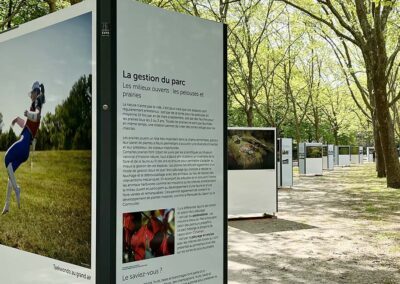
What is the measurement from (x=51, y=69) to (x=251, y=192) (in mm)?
10497

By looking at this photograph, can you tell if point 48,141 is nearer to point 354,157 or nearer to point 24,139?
point 24,139

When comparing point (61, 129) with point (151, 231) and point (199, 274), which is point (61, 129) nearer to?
point (151, 231)

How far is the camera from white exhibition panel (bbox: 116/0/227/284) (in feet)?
9.48

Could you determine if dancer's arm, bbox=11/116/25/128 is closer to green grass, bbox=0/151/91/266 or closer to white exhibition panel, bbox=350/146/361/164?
green grass, bbox=0/151/91/266

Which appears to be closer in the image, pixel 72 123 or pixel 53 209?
pixel 72 123

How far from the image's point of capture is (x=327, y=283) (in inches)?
264

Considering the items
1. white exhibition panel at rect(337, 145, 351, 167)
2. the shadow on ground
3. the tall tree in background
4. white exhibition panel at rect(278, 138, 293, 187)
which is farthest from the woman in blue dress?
white exhibition panel at rect(337, 145, 351, 167)

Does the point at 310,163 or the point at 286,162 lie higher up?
the point at 286,162

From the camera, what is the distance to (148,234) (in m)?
3.04

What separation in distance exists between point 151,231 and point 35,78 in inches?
54.2

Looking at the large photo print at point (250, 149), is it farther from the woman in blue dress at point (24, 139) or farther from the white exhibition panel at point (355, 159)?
the white exhibition panel at point (355, 159)

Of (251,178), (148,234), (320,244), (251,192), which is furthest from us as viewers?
(251,192)

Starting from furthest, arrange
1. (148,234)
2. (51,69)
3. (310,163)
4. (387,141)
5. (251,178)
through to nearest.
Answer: (310,163), (387,141), (251,178), (51,69), (148,234)

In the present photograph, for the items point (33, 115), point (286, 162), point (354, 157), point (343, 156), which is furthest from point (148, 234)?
point (354, 157)
